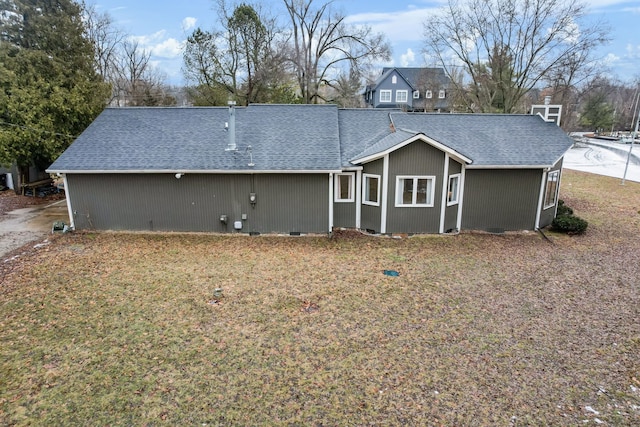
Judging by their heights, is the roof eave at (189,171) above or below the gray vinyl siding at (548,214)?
above

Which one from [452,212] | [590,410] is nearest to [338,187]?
[452,212]

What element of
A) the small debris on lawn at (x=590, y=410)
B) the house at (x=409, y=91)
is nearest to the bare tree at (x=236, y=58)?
the house at (x=409, y=91)

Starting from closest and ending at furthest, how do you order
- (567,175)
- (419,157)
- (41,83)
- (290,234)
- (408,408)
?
1. (408,408)
2. (419,157)
3. (290,234)
4. (41,83)
5. (567,175)

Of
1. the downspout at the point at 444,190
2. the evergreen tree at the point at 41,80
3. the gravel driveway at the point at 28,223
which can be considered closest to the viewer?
the gravel driveway at the point at 28,223

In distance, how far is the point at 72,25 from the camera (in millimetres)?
18234

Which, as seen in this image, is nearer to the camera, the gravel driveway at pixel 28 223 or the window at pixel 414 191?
the gravel driveway at pixel 28 223

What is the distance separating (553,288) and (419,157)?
5760 mm

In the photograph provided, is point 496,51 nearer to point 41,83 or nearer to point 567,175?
point 567,175

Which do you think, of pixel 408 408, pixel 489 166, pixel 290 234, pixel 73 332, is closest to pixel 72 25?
pixel 290 234

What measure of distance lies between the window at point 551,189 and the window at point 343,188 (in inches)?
296

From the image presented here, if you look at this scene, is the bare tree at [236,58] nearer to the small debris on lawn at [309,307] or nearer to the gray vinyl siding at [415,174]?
the gray vinyl siding at [415,174]

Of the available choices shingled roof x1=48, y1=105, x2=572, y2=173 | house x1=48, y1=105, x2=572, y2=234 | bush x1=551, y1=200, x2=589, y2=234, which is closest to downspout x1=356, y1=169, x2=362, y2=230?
house x1=48, y1=105, x2=572, y2=234

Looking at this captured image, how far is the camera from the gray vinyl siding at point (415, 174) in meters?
13.0

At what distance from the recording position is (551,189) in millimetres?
14570
